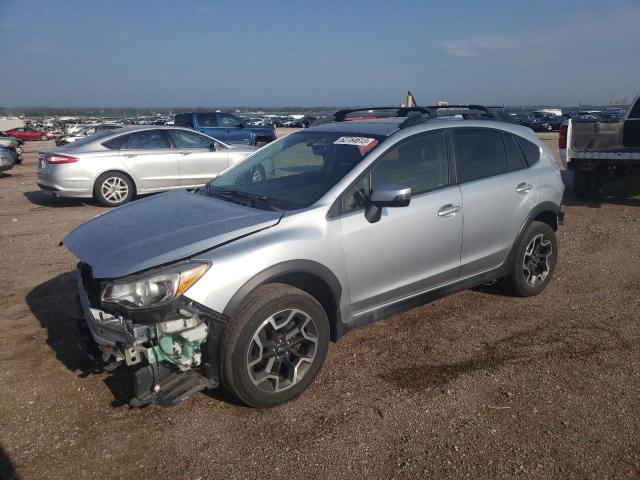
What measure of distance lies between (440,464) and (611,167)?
28.6 ft

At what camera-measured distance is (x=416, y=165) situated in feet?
13.3

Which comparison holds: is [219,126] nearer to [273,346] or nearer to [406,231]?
[406,231]

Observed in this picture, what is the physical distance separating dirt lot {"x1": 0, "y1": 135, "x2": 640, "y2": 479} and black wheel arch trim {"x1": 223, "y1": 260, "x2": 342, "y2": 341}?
1.66ft

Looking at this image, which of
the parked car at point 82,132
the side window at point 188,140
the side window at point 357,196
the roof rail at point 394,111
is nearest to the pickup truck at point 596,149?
the roof rail at point 394,111

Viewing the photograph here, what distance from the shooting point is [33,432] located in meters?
3.06

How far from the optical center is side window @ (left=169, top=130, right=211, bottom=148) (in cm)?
1041

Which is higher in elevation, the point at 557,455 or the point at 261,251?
the point at 261,251

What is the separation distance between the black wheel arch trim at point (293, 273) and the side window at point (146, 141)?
766cm

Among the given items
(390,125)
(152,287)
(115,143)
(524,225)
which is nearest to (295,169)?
(390,125)

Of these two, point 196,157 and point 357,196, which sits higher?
point 357,196

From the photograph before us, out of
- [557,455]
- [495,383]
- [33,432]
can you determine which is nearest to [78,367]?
[33,432]

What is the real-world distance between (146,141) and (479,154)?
291 inches

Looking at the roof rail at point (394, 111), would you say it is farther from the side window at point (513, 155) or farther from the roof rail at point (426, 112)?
the side window at point (513, 155)

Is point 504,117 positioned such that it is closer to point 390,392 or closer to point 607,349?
point 607,349
